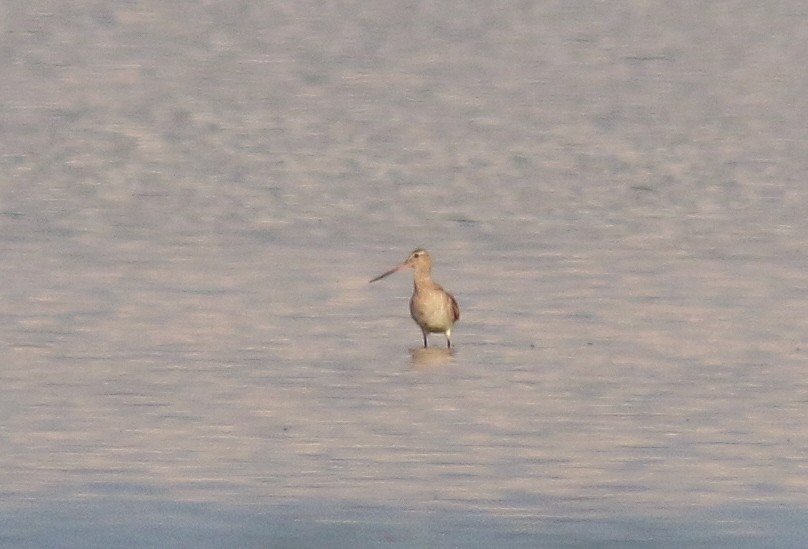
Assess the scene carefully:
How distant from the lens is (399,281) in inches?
618

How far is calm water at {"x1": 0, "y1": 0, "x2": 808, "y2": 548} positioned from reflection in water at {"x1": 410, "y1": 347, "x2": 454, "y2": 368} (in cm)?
4

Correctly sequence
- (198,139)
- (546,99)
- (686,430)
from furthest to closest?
(546,99) → (198,139) → (686,430)

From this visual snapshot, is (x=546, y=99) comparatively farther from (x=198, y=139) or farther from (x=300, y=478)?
(x=300, y=478)

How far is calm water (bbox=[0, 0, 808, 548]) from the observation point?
9.19m

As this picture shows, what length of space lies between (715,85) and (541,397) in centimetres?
1368

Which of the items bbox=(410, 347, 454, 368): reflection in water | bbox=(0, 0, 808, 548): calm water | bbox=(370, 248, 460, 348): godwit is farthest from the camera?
bbox=(370, 248, 460, 348): godwit

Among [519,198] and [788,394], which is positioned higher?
[519,198]

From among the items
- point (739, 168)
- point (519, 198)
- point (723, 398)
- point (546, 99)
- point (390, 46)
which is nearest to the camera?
point (723, 398)

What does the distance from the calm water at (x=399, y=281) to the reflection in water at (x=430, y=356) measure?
39 mm

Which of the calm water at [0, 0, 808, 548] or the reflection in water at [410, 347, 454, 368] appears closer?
the calm water at [0, 0, 808, 548]

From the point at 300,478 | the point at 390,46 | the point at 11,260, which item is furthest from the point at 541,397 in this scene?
the point at 390,46

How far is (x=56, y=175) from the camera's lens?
19.2m

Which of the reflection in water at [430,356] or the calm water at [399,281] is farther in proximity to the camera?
the reflection in water at [430,356]

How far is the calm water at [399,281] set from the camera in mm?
9188
